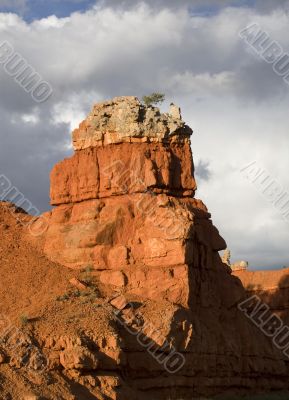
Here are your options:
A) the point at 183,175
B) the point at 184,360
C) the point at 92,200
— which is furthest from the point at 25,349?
the point at 183,175

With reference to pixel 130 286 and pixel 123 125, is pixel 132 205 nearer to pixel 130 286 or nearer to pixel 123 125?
pixel 130 286

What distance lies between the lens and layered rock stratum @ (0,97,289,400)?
31.9 m

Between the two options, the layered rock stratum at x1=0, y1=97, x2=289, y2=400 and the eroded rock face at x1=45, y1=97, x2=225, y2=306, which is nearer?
the layered rock stratum at x1=0, y1=97, x2=289, y2=400

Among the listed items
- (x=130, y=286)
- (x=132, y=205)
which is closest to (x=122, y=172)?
(x=132, y=205)

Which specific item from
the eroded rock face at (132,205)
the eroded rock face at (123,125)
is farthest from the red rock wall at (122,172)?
the eroded rock face at (123,125)

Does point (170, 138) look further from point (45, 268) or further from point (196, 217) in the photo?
point (45, 268)

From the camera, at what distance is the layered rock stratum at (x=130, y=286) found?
105ft

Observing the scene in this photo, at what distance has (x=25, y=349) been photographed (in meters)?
31.0

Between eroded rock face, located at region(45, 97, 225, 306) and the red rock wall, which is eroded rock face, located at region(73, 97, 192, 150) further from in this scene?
the red rock wall

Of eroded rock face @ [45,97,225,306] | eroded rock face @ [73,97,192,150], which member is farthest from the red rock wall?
eroded rock face @ [73,97,192,150]

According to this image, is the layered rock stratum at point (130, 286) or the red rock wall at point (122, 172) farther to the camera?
the red rock wall at point (122, 172)

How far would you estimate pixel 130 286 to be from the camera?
37.2 metres

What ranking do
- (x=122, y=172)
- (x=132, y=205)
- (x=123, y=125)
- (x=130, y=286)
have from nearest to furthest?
(x=130, y=286), (x=132, y=205), (x=122, y=172), (x=123, y=125)

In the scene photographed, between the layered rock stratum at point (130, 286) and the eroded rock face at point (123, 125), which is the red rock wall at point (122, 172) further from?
the eroded rock face at point (123, 125)
